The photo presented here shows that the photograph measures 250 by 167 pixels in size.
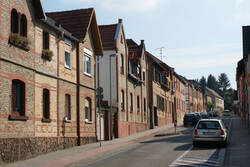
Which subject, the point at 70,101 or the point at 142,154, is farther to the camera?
the point at 70,101

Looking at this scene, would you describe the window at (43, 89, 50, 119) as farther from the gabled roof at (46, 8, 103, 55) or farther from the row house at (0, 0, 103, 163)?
the gabled roof at (46, 8, 103, 55)

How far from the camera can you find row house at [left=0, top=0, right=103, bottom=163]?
54.2 ft

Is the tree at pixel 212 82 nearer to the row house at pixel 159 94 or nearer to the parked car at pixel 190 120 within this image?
the row house at pixel 159 94

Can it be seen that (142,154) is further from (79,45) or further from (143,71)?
(143,71)

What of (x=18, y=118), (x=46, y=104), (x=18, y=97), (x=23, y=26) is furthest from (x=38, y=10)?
(x=18, y=118)

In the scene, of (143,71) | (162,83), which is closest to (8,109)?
(143,71)

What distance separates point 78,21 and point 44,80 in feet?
24.3

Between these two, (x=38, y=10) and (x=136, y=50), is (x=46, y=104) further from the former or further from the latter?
(x=136, y=50)

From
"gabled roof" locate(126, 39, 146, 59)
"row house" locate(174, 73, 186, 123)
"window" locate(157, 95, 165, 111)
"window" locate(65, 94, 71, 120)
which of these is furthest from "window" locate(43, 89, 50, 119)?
"row house" locate(174, 73, 186, 123)

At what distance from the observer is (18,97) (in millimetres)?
17641

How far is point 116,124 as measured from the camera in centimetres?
3244

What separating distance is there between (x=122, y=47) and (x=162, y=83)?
18.1m

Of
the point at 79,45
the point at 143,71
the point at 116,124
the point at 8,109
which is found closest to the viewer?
the point at 8,109

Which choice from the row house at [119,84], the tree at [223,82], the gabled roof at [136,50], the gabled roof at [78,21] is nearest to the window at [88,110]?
the row house at [119,84]
